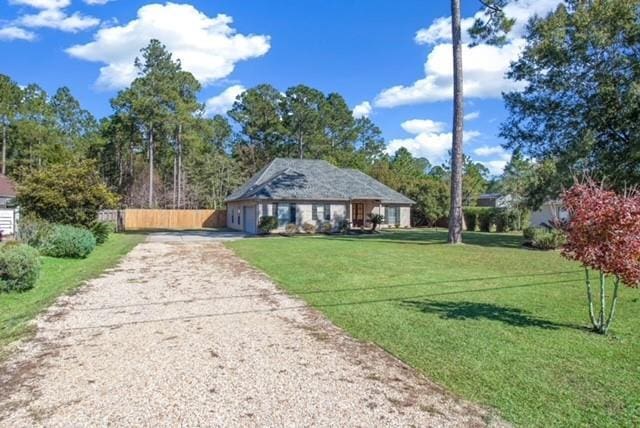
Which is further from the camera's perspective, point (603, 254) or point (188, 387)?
point (603, 254)

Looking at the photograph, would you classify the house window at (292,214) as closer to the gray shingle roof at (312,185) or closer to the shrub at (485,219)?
the gray shingle roof at (312,185)

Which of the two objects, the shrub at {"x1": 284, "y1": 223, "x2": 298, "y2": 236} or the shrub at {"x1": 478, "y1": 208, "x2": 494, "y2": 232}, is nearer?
the shrub at {"x1": 284, "y1": 223, "x2": 298, "y2": 236}

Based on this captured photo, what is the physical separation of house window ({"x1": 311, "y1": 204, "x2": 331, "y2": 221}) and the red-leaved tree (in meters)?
23.1

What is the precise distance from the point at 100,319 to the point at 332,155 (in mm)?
45443

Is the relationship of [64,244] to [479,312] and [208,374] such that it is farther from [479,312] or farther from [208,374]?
[479,312]

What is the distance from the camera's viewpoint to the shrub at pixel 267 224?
2696 centimetres

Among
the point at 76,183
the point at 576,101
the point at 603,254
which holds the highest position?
the point at 576,101

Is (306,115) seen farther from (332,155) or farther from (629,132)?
(629,132)

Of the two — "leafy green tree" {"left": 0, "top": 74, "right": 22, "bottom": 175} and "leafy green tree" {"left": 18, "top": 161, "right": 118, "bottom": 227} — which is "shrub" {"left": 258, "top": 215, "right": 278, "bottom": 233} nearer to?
"leafy green tree" {"left": 18, "top": 161, "right": 118, "bottom": 227}

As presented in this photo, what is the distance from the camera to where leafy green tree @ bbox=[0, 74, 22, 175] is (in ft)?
140

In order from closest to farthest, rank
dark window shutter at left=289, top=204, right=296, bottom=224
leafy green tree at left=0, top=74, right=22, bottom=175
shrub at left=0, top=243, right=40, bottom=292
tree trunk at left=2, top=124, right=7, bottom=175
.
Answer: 1. shrub at left=0, top=243, right=40, bottom=292
2. dark window shutter at left=289, top=204, right=296, bottom=224
3. tree trunk at left=2, top=124, right=7, bottom=175
4. leafy green tree at left=0, top=74, right=22, bottom=175

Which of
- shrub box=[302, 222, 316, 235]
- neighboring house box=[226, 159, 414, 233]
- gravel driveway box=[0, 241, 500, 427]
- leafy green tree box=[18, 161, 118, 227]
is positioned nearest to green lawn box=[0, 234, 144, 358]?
gravel driveway box=[0, 241, 500, 427]

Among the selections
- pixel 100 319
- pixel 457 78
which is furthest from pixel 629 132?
pixel 100 319

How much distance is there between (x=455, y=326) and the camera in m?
6.29
